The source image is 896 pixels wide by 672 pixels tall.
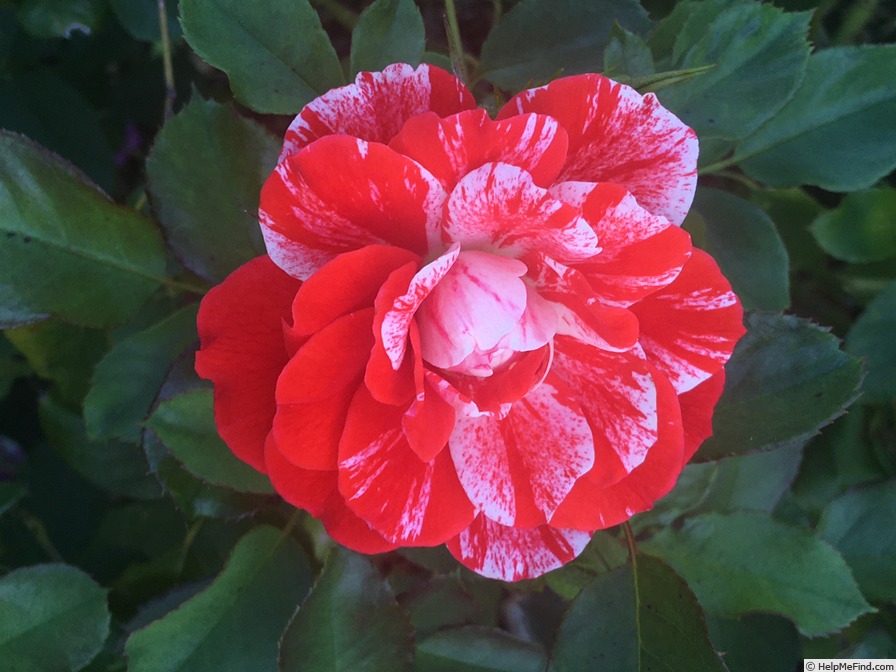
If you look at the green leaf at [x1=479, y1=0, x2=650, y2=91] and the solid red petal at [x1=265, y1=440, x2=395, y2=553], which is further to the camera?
the green leaf at [x1=479, y1=0, x2=650, y2=91]

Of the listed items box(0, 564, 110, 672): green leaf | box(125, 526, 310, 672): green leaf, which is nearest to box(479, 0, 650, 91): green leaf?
box(125, 526, 310, 672): green leaf

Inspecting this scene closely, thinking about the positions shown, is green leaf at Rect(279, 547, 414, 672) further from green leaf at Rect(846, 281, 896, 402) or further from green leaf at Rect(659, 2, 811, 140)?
green leaf at Rect(846, 281, 896, 402)

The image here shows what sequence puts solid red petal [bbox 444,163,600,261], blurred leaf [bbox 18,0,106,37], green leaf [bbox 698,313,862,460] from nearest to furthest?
solid red petal [bbox 444,163,600,261], green leaf [bbox 698,313,862,460], blurred leaf [bbox 18,0,106,37]

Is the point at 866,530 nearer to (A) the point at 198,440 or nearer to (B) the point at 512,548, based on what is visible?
(B) the point at 512,548

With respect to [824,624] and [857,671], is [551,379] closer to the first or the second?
[824,624]

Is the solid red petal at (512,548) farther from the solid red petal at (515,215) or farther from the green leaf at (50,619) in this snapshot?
the green leaf at (50,619)

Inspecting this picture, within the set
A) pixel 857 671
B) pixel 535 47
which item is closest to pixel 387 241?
pixel 535 47

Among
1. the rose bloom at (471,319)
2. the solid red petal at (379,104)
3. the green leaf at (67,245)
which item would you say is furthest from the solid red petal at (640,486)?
the green leaf at (67,245)

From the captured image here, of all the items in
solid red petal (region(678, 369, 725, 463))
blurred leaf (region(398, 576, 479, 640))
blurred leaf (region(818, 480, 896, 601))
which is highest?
solid red petal (region(678, 369, 725, 463))
